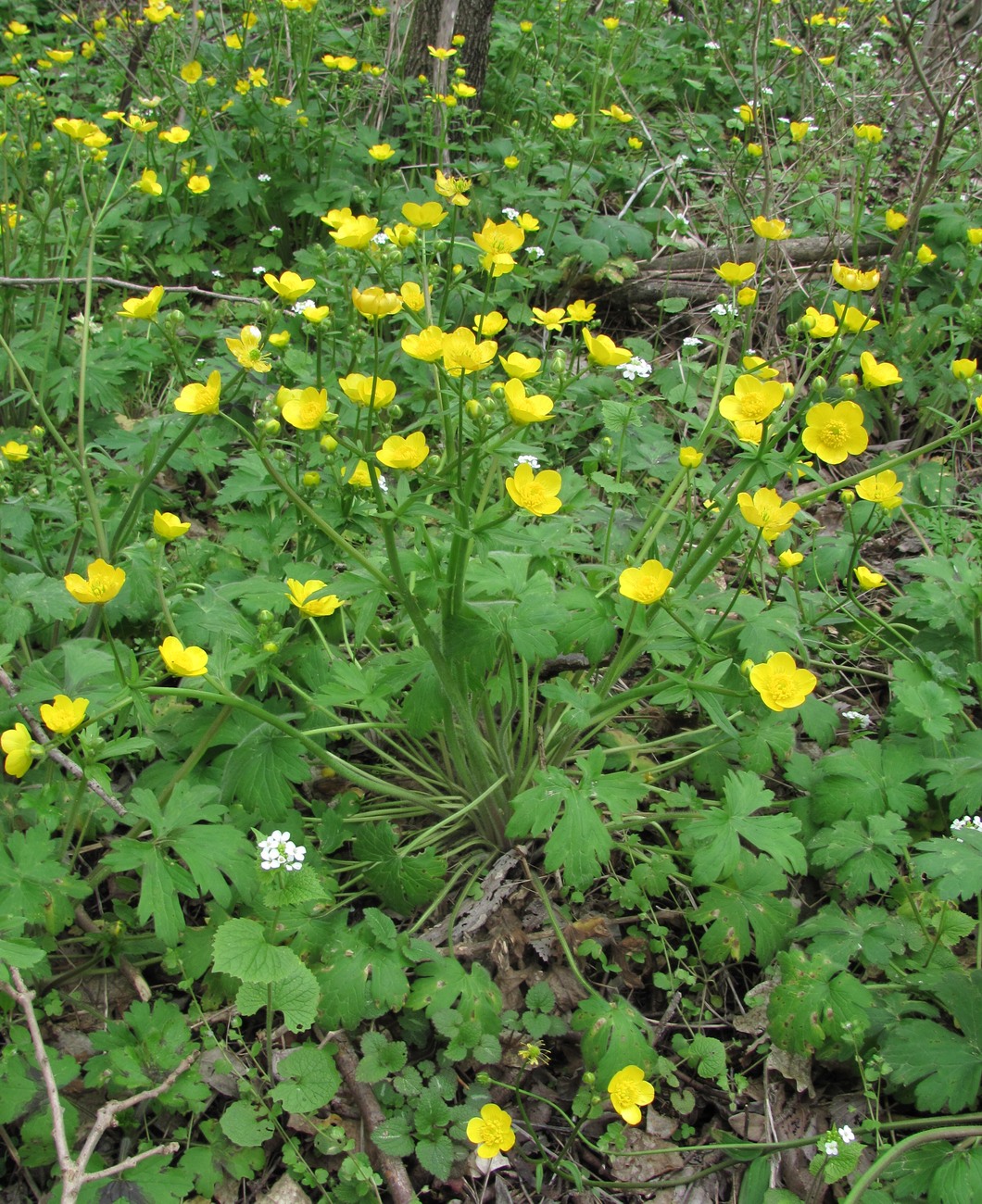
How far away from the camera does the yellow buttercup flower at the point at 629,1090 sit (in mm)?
1757

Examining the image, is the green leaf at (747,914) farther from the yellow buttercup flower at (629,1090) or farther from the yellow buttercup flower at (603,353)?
the yellow buttercup flower at (603,353)

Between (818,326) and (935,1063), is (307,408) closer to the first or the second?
(818,326)

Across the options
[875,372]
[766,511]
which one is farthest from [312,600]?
[875,372]

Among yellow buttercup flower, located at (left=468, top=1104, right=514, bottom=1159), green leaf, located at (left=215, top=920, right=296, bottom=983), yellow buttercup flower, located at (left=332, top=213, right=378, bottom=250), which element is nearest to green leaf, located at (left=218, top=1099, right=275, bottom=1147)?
green leaf, located at (left=215, top=920, right=296, bottom=983)

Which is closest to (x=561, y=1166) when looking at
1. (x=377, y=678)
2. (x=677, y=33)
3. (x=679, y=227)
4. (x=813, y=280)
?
(x=377, y=678)

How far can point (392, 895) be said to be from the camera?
2.04 meters

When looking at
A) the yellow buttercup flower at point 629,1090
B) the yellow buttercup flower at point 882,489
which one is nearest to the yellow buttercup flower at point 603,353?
the yellow buttercup flower at point 882,489

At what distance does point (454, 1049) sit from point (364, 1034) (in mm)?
214

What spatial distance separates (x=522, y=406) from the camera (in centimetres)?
163

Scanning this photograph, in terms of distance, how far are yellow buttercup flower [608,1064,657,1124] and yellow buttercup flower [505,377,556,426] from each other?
1.30m

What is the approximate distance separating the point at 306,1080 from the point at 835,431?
1729 mm

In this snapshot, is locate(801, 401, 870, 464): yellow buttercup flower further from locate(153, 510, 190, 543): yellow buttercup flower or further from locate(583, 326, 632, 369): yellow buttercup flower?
locate(153, 510, 190, 543): yellow buttercup flower

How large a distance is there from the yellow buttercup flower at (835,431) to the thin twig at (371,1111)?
1651 mm

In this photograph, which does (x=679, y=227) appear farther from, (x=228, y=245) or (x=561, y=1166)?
(x=561, y=1166)
